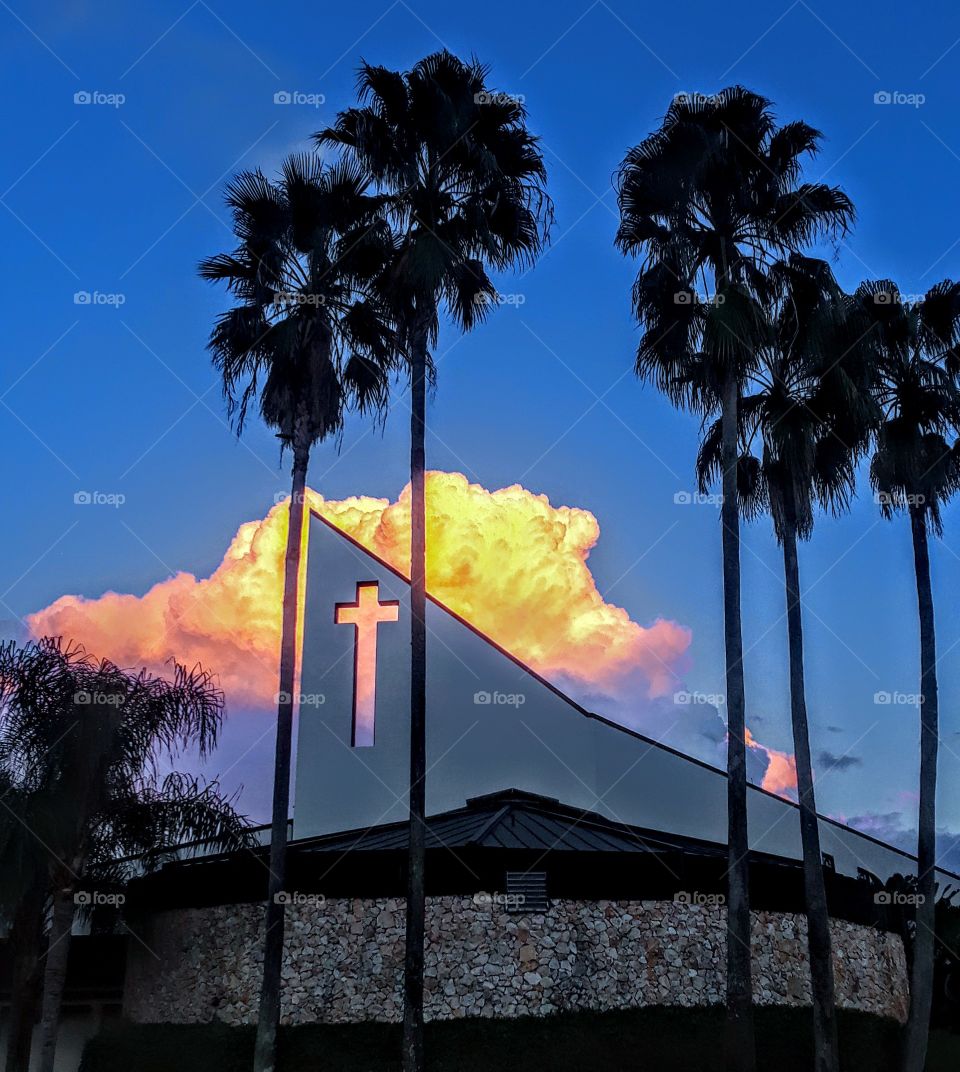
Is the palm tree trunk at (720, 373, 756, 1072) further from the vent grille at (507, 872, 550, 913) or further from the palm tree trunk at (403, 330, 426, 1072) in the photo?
the palm tree trunk at (403, 330, 426, 1072)

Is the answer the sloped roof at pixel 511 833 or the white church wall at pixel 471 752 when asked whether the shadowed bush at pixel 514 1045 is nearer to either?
the sloped roof at pixel 511 833

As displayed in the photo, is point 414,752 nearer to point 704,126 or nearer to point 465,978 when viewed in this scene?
point 465,978

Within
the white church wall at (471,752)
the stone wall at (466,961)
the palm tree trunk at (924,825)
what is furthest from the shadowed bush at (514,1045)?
the white church wall at (471,752)

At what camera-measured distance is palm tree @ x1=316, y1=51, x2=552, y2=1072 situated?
22.1m

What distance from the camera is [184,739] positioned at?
23.3 meters

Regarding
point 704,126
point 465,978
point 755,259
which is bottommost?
point 465,978

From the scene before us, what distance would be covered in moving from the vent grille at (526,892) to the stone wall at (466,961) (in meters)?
0.18

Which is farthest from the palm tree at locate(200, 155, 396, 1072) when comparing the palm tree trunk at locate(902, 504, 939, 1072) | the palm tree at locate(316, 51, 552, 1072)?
the palm tree trunk at locate(902, 504, 939, 1072)

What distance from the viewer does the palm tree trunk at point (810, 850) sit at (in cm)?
2061

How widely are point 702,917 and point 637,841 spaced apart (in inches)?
87.6

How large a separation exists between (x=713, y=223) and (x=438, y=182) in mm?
5529

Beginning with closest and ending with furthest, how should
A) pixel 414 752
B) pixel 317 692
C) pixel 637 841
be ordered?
pixel 414 752, pixel 637 841, pixel 317 692

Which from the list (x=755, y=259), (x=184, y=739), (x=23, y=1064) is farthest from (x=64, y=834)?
(x=755, y=259)

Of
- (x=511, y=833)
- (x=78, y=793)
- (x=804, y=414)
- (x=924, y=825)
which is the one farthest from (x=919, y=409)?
(x=78, y=793)
